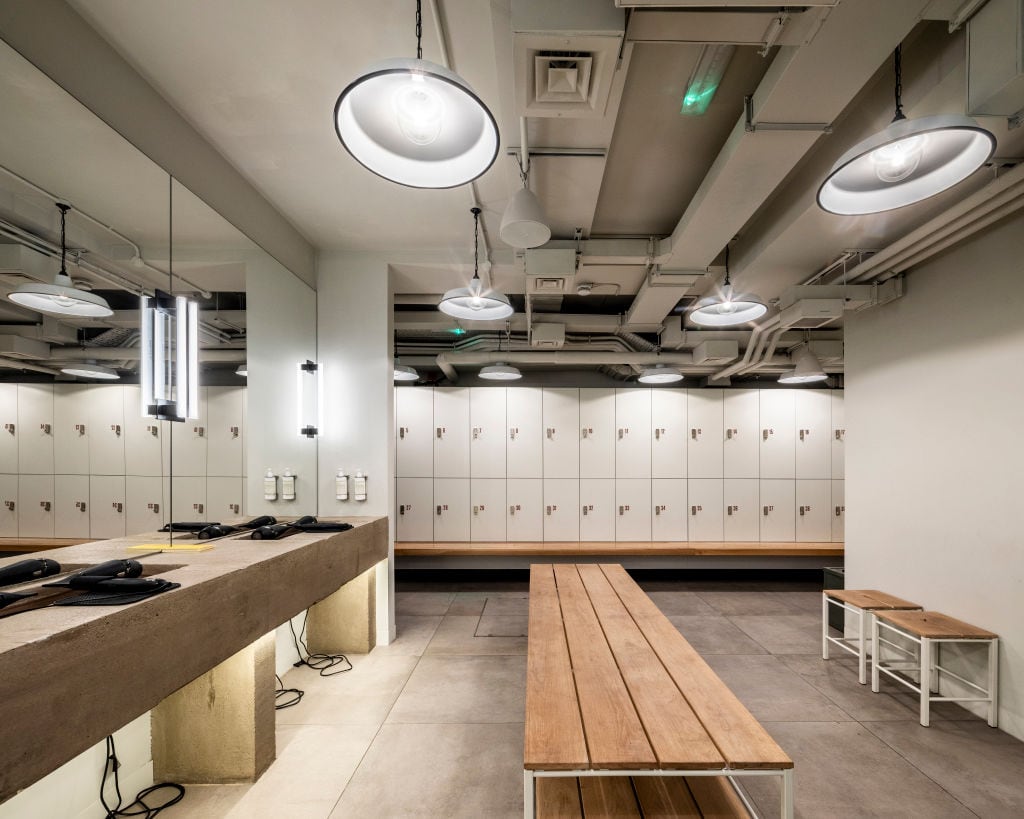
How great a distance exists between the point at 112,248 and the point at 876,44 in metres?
2.95

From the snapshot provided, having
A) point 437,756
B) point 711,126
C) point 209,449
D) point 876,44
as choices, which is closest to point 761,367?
point 711,126

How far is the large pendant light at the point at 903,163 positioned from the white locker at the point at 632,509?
4820 mm

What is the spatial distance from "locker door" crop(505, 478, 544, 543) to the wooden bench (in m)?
3.96

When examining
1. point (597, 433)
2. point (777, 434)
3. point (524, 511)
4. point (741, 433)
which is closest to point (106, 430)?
point (524, 511)

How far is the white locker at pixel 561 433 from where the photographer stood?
6312 mm

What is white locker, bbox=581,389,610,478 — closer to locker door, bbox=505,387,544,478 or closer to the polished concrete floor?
locker door, bbox=505,387,544,478

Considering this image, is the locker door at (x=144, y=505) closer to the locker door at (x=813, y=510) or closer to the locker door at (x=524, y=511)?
the locker door at (x=524, y=511)

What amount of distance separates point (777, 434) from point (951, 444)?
11.2 feet

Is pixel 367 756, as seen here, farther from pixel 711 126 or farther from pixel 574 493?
pixel 574 493

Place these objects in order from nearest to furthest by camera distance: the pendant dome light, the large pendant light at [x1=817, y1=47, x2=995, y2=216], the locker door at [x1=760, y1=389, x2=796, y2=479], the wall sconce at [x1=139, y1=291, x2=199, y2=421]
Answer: the large pendant light at [x1=817, y1=47, x2=995, y2=216] < the wall sconce at [x1=139, y1=291, x2=199, y2=421] < the pendant dome light < the locker door at [x1=760, y1=389, x2=796, y2=479]

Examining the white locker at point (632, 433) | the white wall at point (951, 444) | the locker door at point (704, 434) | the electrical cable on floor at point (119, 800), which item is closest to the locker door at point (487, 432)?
the white locker at point (632, 433)

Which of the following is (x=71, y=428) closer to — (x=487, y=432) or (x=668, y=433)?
(x=487, y=432)

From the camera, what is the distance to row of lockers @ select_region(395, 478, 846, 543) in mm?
6227

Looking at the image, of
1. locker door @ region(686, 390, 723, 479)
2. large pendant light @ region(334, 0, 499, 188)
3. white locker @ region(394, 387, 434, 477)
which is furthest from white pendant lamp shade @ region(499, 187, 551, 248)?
locker door @ region(686, 390, 723, 479)
